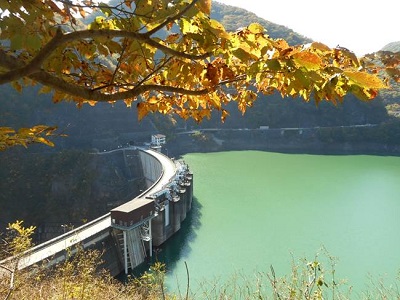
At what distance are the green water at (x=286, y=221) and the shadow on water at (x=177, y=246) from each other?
0.18 feet

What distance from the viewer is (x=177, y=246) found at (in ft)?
57.3

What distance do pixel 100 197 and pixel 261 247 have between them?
16.2 m

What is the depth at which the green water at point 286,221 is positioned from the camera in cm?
1493

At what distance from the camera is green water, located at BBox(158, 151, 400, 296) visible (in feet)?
49.0

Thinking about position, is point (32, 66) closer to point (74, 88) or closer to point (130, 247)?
point (74, 88)

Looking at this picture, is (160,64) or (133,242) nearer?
(160,64)

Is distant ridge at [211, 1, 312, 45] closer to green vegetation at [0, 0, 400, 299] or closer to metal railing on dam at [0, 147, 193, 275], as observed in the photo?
metal railing on dam at [0, 147, 193, 275]

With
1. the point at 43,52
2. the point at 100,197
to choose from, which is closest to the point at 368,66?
the point at 43,52

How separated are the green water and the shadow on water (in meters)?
0.05

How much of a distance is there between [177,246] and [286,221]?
271 inches

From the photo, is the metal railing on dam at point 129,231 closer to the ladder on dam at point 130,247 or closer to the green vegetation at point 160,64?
the ladder on dam at point 130,247

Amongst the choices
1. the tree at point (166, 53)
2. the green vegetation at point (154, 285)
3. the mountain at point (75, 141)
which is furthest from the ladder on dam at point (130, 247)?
the tree at point (166, 53)

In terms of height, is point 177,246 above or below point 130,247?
below

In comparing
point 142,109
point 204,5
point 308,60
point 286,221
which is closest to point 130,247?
point 286,221
